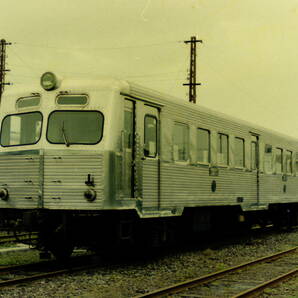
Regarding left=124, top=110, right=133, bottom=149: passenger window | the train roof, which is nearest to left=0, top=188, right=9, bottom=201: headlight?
the train roof

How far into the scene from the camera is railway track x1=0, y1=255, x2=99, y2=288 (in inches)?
362

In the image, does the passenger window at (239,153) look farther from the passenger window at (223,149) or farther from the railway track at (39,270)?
the railway track at (39,270)

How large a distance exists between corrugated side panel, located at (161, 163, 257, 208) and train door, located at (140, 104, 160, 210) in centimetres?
27

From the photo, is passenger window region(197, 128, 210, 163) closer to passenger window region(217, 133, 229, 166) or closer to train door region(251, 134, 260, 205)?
passenger window region(217, 133, 229, 166)

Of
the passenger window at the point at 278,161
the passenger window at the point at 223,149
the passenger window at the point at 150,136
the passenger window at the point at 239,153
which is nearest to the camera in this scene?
the passenger window at the point at 150,136

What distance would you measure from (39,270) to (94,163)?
231 centimetres

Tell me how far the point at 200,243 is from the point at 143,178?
16.5 ft

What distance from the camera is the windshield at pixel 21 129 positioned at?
10672 mm

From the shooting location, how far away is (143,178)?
10.8 meters

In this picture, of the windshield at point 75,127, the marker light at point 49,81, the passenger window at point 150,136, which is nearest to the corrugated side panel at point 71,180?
the windshield at point 75,127

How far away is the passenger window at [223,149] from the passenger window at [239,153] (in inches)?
26.0

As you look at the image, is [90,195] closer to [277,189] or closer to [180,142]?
[180,142]

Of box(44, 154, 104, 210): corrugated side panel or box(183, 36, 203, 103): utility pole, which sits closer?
box(44, 154, 104, 210): corrugated side panel

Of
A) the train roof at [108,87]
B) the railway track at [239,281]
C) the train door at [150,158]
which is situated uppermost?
the train roof at [108,87]
